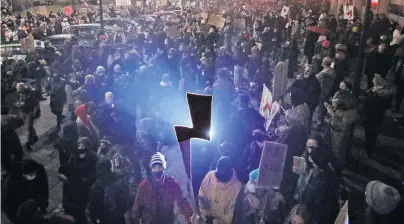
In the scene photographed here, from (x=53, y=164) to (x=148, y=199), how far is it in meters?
3.99

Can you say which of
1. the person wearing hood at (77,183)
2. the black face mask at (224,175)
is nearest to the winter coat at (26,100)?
the person wearing hood at (77,183)

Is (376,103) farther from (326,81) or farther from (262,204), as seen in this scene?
(262,204)

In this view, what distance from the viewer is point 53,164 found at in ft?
26.3

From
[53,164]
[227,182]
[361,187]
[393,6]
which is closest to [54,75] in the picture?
[53,164]

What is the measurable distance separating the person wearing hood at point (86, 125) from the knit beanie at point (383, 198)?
433 cm

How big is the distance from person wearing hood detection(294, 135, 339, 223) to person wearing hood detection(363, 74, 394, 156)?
3.11m

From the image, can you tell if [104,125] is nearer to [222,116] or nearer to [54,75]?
[222,116]

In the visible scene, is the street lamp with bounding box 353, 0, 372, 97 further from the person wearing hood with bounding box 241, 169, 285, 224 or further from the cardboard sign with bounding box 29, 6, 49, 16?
the cardboard sign with bounding box 29, 6, 49, 16

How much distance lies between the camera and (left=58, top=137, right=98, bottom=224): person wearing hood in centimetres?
539

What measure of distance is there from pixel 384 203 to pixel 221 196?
1.78 metres

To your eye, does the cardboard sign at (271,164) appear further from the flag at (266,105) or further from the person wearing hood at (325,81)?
the person wearing hood at (325,81)

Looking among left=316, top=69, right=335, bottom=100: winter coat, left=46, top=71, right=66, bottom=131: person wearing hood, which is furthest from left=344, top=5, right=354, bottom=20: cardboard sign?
left=46, top=71, right=66, bottom=131: person wearing hood

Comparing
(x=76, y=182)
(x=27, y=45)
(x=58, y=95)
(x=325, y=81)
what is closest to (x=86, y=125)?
(x=76, y=182)

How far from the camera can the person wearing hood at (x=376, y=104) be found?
7547 millimetres
